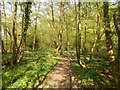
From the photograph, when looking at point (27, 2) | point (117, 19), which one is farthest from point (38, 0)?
point (117, 19)

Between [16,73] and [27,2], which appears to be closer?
[16,73]

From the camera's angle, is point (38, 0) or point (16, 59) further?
point (38, 0)

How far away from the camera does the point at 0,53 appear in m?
11.9

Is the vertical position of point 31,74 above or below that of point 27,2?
below

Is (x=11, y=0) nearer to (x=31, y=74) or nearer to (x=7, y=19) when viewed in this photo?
(x=7, y=19)

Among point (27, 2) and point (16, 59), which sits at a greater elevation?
point (27, 2)

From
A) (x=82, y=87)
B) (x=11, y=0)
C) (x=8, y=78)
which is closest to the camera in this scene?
(x=82, y=87)

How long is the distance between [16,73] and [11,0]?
761cm

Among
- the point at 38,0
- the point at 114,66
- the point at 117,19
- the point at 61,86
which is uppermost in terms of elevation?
the point at 38,0

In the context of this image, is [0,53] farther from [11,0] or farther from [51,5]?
[51,5]

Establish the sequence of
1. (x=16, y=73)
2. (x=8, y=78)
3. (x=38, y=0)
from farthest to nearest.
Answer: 1. (x=38, y=0)
2. (x=16, y=73)
3. (x=8, y=78)

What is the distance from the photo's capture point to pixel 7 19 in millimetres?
8906

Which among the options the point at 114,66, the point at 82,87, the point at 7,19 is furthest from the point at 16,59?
the point at 114,66

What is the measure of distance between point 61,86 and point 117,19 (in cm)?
539
